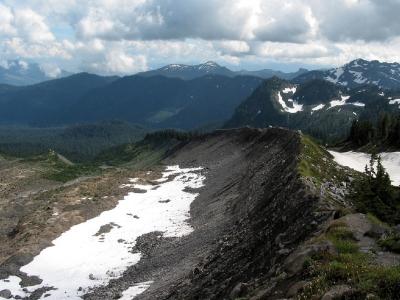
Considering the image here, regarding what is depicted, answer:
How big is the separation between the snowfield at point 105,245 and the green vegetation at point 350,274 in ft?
84.2

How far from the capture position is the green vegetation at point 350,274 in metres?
16.3

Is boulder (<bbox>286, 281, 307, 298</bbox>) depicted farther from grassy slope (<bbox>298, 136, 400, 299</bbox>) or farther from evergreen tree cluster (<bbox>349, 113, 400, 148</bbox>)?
evergreen tree cluster (<bbox>349, 113, 400, 148</bbox>)

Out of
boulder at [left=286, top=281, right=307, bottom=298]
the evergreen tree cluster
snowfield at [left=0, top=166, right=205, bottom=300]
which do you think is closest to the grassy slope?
boulder at [left=286, top=281, right=307, bottom=298]

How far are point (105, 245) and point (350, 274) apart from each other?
160 ft

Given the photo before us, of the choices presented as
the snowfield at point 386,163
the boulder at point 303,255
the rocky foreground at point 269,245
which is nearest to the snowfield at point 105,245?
the rocky foreground at point 269,245

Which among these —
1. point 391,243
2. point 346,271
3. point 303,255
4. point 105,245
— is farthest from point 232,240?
point 346,271

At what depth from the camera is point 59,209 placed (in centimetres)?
8200

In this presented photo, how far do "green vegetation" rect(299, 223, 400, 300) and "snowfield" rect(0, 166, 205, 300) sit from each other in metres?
25.7

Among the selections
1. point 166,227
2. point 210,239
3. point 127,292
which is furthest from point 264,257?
point 166,227

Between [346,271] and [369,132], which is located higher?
[346,271]

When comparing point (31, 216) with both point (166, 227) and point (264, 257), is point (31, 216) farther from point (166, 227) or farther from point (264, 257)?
point (264, 257)

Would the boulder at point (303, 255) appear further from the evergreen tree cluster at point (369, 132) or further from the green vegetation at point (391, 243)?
the evergreen tree cluster at point (369, 132)

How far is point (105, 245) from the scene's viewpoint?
206 feet

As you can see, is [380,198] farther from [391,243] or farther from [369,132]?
[369,132]
